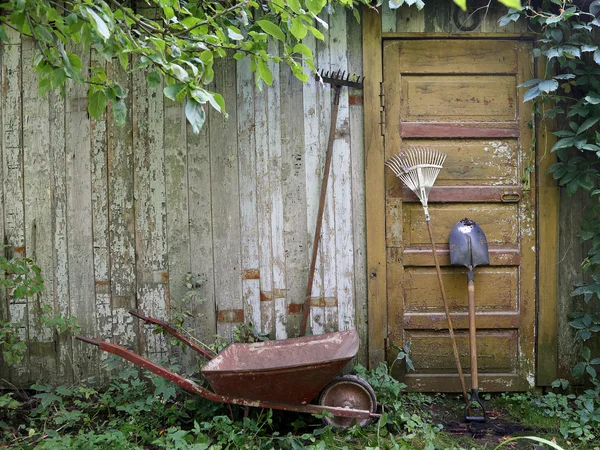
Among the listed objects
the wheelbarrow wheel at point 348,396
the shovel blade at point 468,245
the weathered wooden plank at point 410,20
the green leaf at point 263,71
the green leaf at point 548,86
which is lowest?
the wheelbarrow wheel at point 348,396

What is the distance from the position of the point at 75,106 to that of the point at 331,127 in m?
1.81

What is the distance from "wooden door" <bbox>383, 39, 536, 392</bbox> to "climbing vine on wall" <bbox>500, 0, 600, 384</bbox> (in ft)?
0.58

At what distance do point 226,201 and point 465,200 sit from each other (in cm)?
167

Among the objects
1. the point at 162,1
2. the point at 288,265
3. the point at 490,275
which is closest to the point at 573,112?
the point at 490,275

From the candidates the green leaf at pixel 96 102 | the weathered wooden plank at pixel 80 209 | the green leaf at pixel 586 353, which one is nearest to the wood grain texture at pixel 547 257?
the green leaf at pixel 586 353

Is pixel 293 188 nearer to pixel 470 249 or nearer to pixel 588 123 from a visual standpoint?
pixel 470 249

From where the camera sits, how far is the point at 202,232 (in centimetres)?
342

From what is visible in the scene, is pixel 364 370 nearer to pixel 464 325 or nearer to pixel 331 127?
pixel 464 325

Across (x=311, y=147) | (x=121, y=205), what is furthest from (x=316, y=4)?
(x=121, y=205)

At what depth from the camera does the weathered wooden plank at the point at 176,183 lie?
3.40 metres

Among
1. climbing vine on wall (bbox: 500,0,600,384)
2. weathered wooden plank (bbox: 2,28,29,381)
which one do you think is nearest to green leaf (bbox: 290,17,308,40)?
climbing vine on wall (bbox: 500,0,600,384)

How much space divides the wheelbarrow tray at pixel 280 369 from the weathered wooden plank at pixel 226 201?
16.7 inches

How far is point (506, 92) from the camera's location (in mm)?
3381

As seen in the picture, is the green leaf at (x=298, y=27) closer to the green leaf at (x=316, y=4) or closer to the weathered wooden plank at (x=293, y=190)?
the green leaf at (x=316, y=4)
